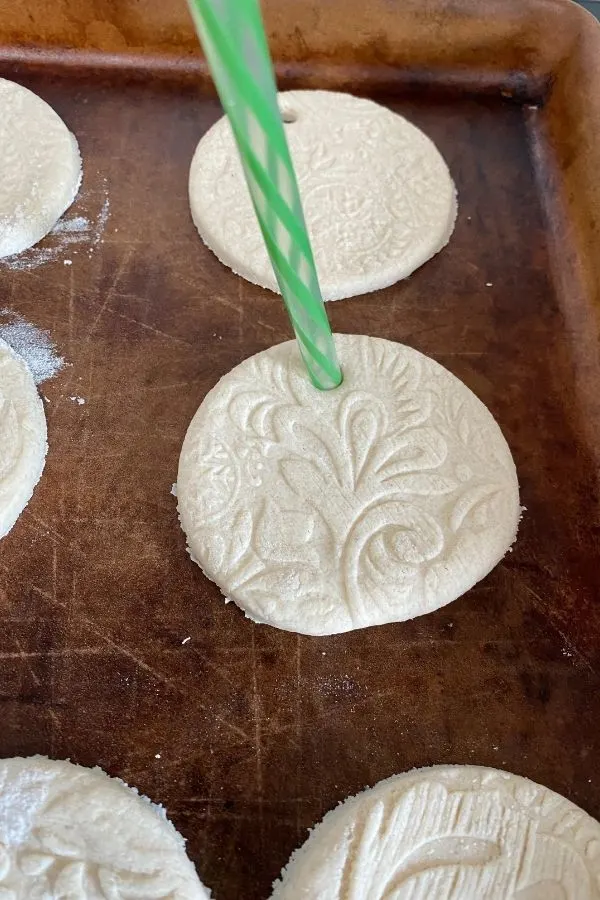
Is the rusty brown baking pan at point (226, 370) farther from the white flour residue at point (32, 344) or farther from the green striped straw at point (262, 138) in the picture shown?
the green striped straw at point (262, 138)

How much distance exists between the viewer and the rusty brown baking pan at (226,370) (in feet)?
4.28

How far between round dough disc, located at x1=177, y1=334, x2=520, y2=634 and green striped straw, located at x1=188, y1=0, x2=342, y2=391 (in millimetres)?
205

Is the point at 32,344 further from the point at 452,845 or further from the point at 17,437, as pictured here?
the point at 452,845

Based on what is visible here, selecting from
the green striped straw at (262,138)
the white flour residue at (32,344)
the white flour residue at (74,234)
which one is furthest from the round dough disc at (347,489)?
the white flour residue at (74,234)

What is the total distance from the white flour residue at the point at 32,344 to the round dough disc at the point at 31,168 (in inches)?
6.7

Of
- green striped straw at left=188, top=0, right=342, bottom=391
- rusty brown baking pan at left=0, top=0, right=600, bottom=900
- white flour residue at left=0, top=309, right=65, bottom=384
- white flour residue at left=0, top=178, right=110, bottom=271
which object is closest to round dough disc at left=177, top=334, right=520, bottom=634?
rusty brown baking pan at left=0, top=0, right=600, bottom=900

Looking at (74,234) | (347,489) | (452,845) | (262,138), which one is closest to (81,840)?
(452,845)

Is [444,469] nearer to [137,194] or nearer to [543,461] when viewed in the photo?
[543,461]

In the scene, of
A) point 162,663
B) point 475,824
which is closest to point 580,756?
point 475,824

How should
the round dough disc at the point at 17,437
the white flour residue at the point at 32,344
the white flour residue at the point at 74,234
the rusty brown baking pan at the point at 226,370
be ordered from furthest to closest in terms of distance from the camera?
the white flour residue at the point at 74,234, the white flour residue at the point at 32,344, the round dough disc at the point at 17,437, the rusty brown baking pan at the point at 226,370

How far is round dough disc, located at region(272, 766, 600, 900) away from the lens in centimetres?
116

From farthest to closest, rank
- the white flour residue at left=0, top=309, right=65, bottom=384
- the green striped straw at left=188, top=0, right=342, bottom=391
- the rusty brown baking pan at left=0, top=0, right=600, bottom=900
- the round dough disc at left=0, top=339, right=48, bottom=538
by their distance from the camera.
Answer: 1. the white flour residue at left=0, top=309, right=65, bottom=384
2. the round dough disc at left=0, top=339, right=48, bottom=538
3. the rusty brown baking pan at left=0, top=0, right=600, bottom=900
4. the green striped straw at left=188, top=0, right=342, bottom=391

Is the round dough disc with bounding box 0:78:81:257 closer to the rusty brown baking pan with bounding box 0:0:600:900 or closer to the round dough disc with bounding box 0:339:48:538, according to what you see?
the rusty brown baking pan with bounding box 0:0:600:900

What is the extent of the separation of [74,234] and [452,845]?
4.79 feet
